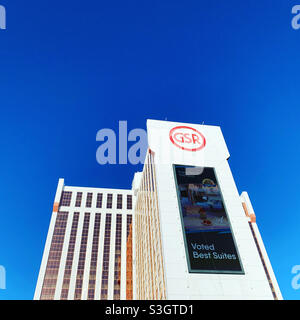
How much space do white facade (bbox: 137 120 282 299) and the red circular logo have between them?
3.45 feet

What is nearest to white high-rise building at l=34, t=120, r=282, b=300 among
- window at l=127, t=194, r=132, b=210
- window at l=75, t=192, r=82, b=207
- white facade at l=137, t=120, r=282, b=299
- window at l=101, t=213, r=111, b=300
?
window at l=75, t=192, r=82, b=207

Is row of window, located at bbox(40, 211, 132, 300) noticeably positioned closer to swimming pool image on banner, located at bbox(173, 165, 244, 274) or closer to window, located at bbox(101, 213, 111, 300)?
window, located at bbox(101, 213, 111, 300)

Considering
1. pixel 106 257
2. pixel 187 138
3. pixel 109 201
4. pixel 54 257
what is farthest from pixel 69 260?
pixel 187 138

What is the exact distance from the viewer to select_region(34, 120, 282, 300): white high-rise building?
4538 cm

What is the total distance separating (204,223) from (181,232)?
5.02m

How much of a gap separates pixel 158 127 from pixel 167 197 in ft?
67.4

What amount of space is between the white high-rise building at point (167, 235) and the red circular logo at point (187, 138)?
24 cm

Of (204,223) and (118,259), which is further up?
(118,259)

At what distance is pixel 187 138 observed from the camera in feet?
220

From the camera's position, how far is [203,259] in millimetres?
46219

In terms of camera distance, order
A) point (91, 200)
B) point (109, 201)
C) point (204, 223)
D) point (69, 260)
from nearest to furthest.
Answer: point (204, 223) → point (69, 260) → point (91, 200) → point (109, 201)

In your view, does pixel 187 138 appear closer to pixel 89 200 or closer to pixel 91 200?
pixel 91 200

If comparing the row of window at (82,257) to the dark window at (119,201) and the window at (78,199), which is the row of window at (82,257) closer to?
the window at (78,199)
